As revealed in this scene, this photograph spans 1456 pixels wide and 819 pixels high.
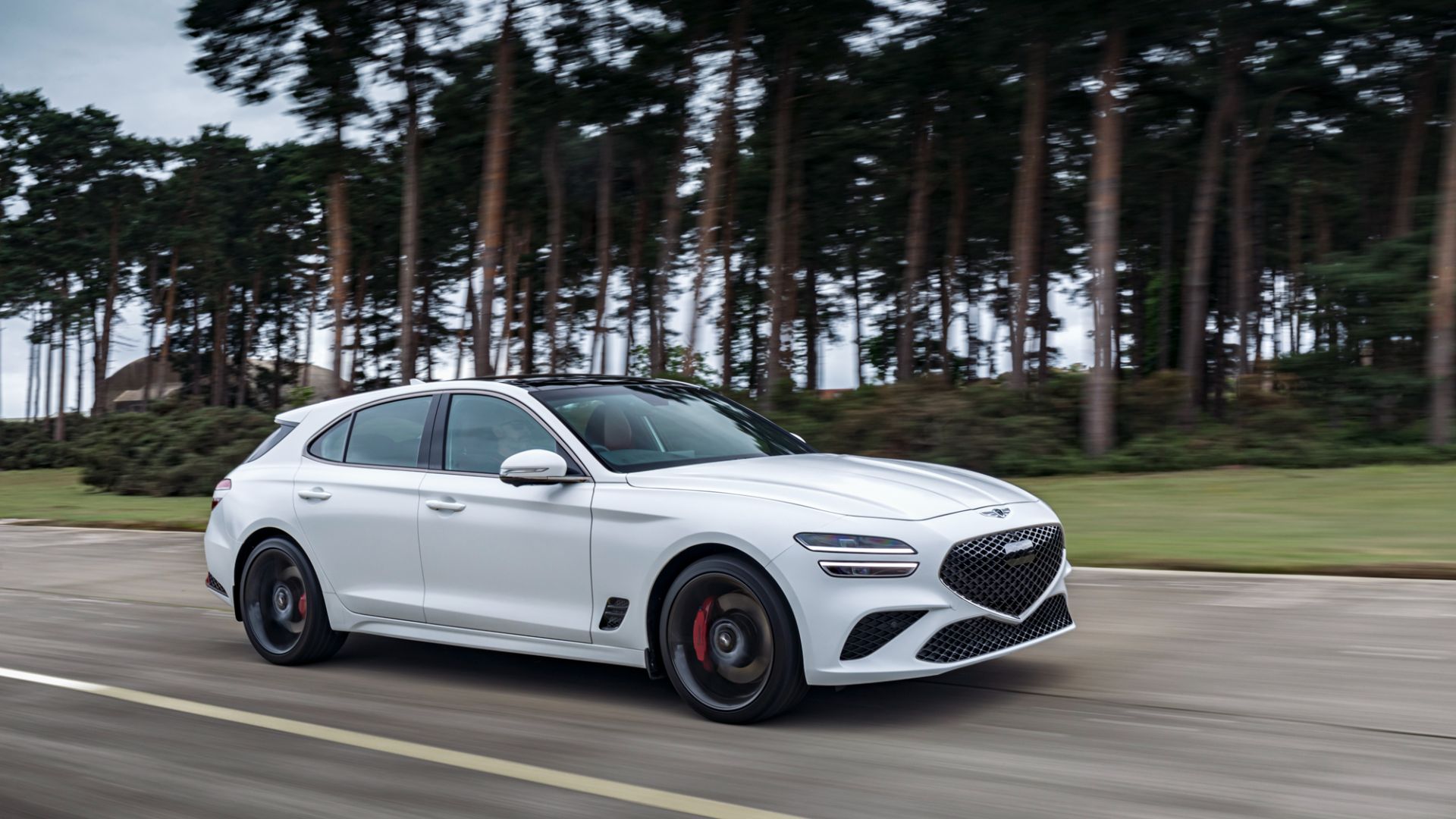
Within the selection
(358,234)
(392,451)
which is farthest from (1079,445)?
(358,234)

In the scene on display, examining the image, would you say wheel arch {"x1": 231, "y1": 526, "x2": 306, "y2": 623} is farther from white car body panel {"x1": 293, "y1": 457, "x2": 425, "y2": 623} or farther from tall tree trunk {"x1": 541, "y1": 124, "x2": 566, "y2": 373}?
tall tree trunk {"x1": 541, "y1": 124, "x2": 566, "y2": 373}

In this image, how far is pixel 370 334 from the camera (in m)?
69.4

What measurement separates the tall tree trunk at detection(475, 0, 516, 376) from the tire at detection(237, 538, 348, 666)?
20.2 metres

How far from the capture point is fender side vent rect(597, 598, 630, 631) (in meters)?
5.79

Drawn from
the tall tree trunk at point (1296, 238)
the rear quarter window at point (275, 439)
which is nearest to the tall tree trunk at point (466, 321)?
the tall tree trunk at point (1296, 238)

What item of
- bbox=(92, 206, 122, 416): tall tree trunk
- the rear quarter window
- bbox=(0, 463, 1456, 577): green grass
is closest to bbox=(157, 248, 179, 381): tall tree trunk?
bbox=(92, 206, 122, 416): tall tree trunk

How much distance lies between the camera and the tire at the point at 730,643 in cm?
531

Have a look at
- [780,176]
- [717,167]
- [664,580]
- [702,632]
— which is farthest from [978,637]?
[780,176]

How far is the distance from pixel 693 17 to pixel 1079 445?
12383 mm

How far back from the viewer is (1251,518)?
13516 mm

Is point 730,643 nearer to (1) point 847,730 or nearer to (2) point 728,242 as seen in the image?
(1) point 847,730

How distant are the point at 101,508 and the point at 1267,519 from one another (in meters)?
20.4

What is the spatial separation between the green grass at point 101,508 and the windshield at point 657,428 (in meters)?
12.5

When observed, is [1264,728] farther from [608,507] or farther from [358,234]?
[358,234]
